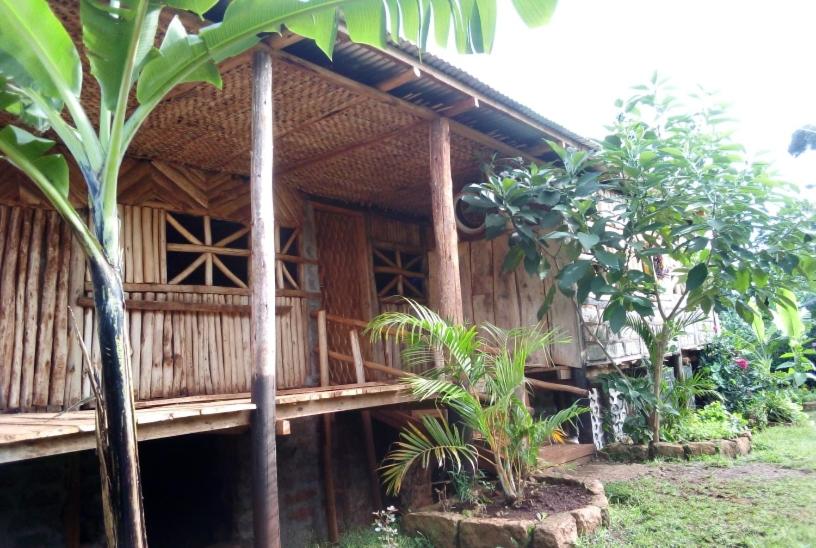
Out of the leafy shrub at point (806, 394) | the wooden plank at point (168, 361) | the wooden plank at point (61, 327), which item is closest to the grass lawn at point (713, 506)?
the wooden plank at point (168, 361)

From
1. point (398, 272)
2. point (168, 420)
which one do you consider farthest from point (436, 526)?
point (398, 272)

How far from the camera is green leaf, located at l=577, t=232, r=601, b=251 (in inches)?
214

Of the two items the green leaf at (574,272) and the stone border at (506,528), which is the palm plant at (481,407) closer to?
the stone border at (506,528)

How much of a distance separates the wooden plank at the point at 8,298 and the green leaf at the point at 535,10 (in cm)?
420

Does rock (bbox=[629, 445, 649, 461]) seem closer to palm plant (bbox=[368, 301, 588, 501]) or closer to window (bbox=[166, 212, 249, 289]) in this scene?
palm plant (bbox=[368, 301, 588, 501])

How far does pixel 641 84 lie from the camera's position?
6.11m

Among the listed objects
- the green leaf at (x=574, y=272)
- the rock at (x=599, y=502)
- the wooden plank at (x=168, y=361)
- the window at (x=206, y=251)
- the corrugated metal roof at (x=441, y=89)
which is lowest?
the rock at (x=599, y=502)

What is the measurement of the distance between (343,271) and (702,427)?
445cm

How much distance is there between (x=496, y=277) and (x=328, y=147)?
2715mm

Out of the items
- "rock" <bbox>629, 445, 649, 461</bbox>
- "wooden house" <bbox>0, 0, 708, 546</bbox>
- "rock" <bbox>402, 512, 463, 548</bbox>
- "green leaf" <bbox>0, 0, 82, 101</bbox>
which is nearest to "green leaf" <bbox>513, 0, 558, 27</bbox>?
"wooden house" <bbox>0, 0, 708, 546</bbox>

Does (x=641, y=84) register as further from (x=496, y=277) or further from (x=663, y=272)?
(x=663, y=272)

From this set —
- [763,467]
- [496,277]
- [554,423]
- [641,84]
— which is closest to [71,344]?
→ [554,423]

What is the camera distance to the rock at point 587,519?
384 centimetres

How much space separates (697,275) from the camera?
5.71 m
